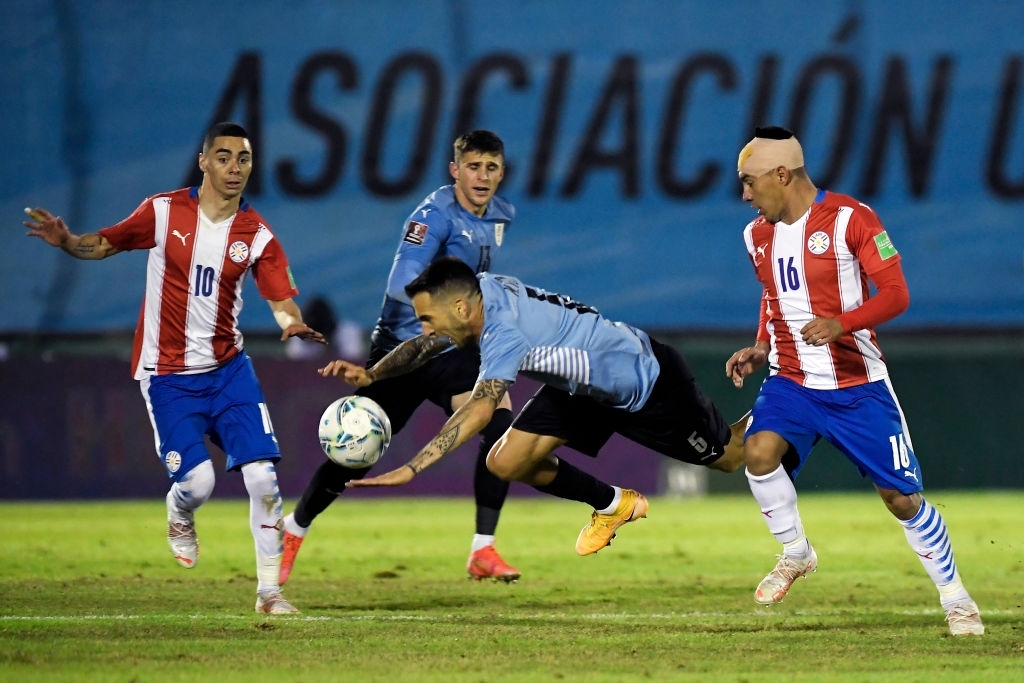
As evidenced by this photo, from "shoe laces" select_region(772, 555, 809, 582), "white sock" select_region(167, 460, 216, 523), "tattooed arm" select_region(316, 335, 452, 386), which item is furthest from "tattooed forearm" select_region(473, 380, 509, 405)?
"shoe laces" select_region(772, 555, 809, 582)

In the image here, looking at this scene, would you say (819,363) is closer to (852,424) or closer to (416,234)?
(852,424)

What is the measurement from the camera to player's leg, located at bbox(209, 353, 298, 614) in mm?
7754

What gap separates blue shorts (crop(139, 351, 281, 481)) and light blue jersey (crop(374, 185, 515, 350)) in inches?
41.6

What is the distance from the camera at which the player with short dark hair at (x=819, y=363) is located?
23.2 feet

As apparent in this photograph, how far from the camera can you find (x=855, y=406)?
285 inches

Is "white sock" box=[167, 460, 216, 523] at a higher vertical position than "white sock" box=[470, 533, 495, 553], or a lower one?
higher

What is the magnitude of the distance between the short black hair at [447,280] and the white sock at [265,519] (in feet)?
4.85

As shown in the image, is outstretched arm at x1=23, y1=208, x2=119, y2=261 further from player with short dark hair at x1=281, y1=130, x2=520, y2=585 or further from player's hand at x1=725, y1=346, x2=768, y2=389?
player's hand at x1=725, y1=346, x2=768, y2=389

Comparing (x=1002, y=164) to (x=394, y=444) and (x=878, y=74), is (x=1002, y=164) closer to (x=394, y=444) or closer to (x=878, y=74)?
(x=878, y=74)

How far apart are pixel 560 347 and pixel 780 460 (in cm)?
120

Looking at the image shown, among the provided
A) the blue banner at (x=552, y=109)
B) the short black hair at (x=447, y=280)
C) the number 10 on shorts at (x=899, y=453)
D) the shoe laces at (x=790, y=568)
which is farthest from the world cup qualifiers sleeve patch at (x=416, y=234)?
the blue banner at (x=552, y=109)

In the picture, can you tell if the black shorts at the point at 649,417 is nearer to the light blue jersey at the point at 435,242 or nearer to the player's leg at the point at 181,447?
the light blue jersey at the point at 435,242

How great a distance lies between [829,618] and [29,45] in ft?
42.5

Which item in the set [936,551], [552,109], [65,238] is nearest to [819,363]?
[936,551]
